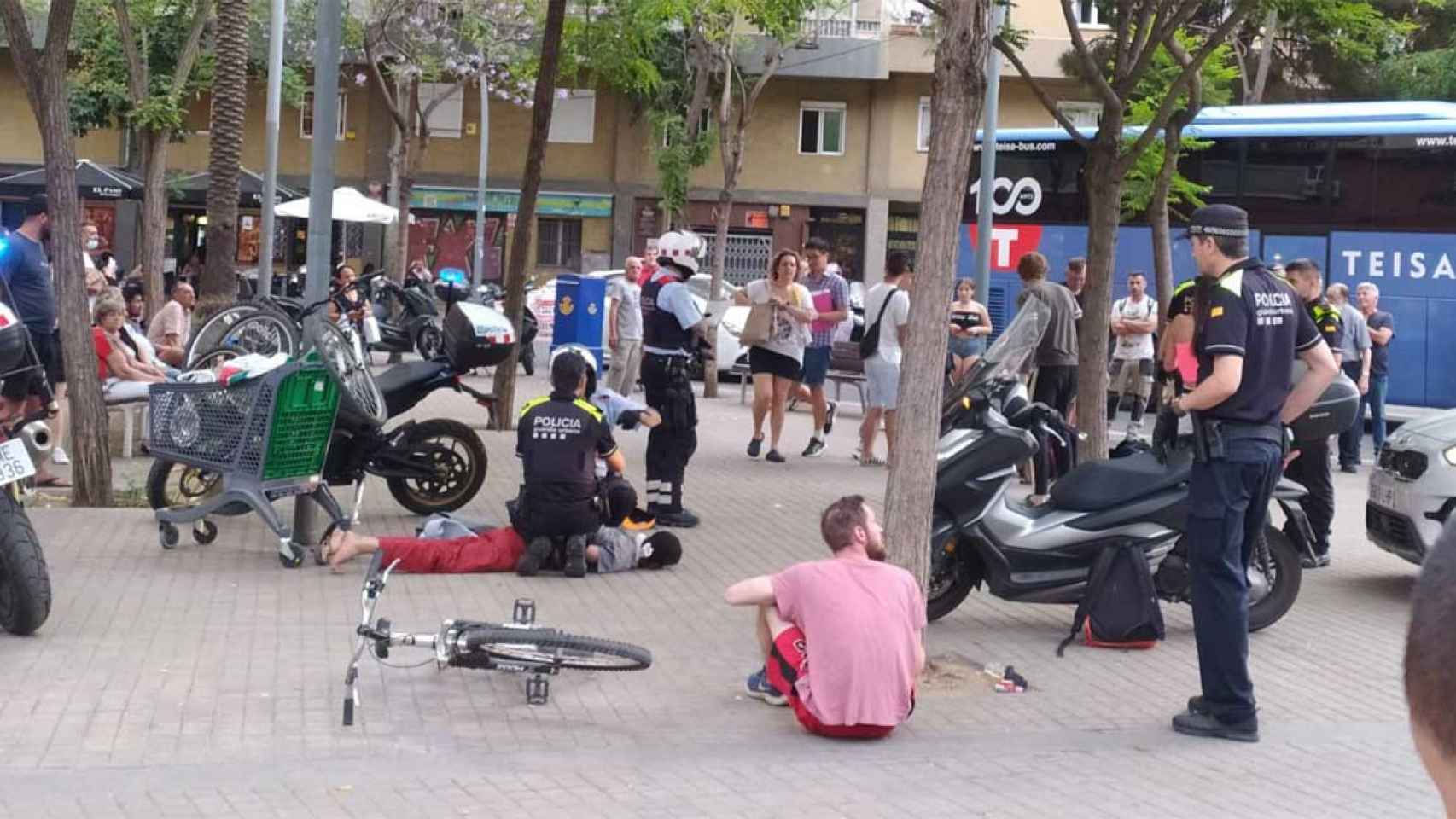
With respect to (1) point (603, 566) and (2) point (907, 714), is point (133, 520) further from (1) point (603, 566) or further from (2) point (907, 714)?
(2) point (907, 714)

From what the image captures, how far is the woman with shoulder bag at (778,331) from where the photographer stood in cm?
1530

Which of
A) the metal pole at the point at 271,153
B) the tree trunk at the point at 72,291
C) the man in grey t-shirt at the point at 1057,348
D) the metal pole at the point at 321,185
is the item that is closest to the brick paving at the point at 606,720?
the metal pole at the point at 321,185

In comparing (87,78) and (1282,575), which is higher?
(87,78)

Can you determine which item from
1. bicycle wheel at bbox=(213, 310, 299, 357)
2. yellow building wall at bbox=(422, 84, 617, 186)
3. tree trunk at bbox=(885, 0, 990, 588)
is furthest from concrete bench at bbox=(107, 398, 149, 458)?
yellow building wall at bbox=(422, 84, 617, 186)

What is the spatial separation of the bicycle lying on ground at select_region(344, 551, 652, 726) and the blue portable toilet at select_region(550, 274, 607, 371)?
40.3 feet

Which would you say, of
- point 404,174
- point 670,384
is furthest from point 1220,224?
point 404,174

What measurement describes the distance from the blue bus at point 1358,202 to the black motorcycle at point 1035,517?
39.7 feet

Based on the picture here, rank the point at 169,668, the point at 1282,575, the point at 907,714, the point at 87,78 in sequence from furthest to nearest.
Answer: the point at 87,78
the point at 1282,575
the point at 169,668
the point at 907,714

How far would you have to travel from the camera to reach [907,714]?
22.9 feet

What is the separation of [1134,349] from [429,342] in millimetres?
10280

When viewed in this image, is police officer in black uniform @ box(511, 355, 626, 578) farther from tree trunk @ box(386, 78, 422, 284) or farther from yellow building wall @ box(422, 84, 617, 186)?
yellow building wall @ box(422, 84, 617, 186)

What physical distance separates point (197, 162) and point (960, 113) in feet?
146

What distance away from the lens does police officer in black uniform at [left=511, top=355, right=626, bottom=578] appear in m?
9.63

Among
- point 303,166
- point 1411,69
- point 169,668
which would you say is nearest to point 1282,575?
point 169,668
